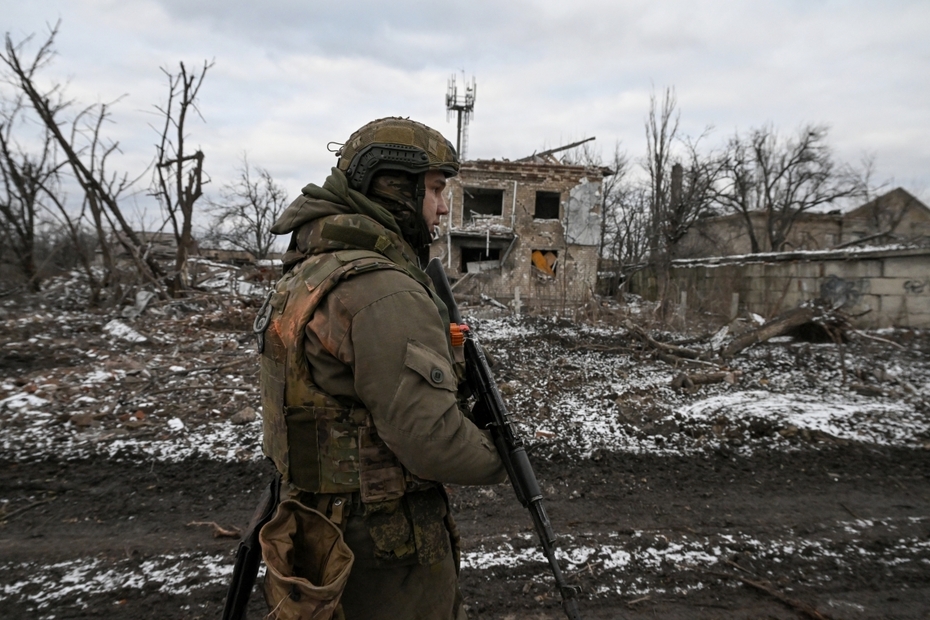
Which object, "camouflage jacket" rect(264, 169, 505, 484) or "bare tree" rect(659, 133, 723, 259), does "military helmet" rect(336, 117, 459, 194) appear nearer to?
"camouflage jacket" rect(264, 169, 505, 484)

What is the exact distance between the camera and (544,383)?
6.80 meters

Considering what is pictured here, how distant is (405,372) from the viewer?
1409 mm

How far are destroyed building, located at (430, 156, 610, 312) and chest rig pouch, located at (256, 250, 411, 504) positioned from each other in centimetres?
1975

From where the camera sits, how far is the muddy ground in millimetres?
2910

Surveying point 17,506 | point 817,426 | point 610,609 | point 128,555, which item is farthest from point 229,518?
point 817,426

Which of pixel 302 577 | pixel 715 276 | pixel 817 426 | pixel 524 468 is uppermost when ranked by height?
pixel 715 276

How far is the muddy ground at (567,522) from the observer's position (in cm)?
291

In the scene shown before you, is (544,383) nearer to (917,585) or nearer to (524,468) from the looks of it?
(917,585)

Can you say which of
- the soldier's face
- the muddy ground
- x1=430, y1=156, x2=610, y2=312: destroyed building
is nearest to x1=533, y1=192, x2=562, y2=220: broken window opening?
x1=430, y1=156, x2=610, y2=312: destroyed building

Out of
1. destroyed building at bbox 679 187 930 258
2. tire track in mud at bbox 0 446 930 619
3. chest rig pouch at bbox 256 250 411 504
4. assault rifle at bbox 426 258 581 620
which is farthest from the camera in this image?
destroyed building at bbox 679 187 930 258

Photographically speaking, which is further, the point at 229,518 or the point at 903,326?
the point at 903,326

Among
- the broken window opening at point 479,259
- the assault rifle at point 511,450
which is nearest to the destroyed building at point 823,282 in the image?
the broken window opening at point 479,259

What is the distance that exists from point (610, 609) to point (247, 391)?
4.82 meters

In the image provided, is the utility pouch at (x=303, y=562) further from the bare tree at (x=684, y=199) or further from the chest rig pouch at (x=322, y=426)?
the bare tree at (x=684, y=199)
